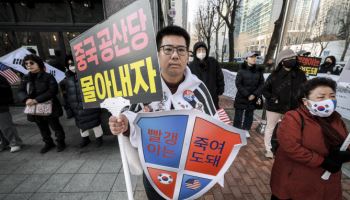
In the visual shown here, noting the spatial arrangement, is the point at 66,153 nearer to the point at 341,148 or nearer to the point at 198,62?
the point at 198,62

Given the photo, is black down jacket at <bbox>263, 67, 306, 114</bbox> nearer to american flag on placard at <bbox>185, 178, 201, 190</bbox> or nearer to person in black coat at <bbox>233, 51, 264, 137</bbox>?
person in black coat at <bbox>233, 51, 264, 137</bbox>

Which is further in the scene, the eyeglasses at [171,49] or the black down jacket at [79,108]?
the black down jacket at [79,108]

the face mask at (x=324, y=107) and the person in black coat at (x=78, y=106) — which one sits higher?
the face mask at (x=324, y=107)

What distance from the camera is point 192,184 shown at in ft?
4.37

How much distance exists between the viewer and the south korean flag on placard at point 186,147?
1227mm

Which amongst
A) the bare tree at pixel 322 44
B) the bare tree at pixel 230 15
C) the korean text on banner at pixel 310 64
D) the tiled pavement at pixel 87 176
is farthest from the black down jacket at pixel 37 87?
the bare tree at pixel 322 44

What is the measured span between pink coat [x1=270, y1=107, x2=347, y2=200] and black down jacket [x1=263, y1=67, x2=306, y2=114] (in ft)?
4.80

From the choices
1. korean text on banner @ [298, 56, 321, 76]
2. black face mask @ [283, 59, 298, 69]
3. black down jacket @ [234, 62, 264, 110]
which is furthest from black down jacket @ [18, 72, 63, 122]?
korean text on banner @ [298, 56, 321, 76]

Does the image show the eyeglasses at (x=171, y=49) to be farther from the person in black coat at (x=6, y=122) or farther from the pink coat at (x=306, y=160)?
the person in black coat at (x=6, y=122)

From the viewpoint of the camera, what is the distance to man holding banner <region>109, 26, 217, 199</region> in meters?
1.36

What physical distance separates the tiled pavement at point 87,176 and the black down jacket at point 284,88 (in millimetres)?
1153

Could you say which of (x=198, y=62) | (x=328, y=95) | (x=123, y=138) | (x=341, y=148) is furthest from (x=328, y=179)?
(x=198, y=62)

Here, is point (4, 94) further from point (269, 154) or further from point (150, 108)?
point (269, 154)

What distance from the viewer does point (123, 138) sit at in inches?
54.9
